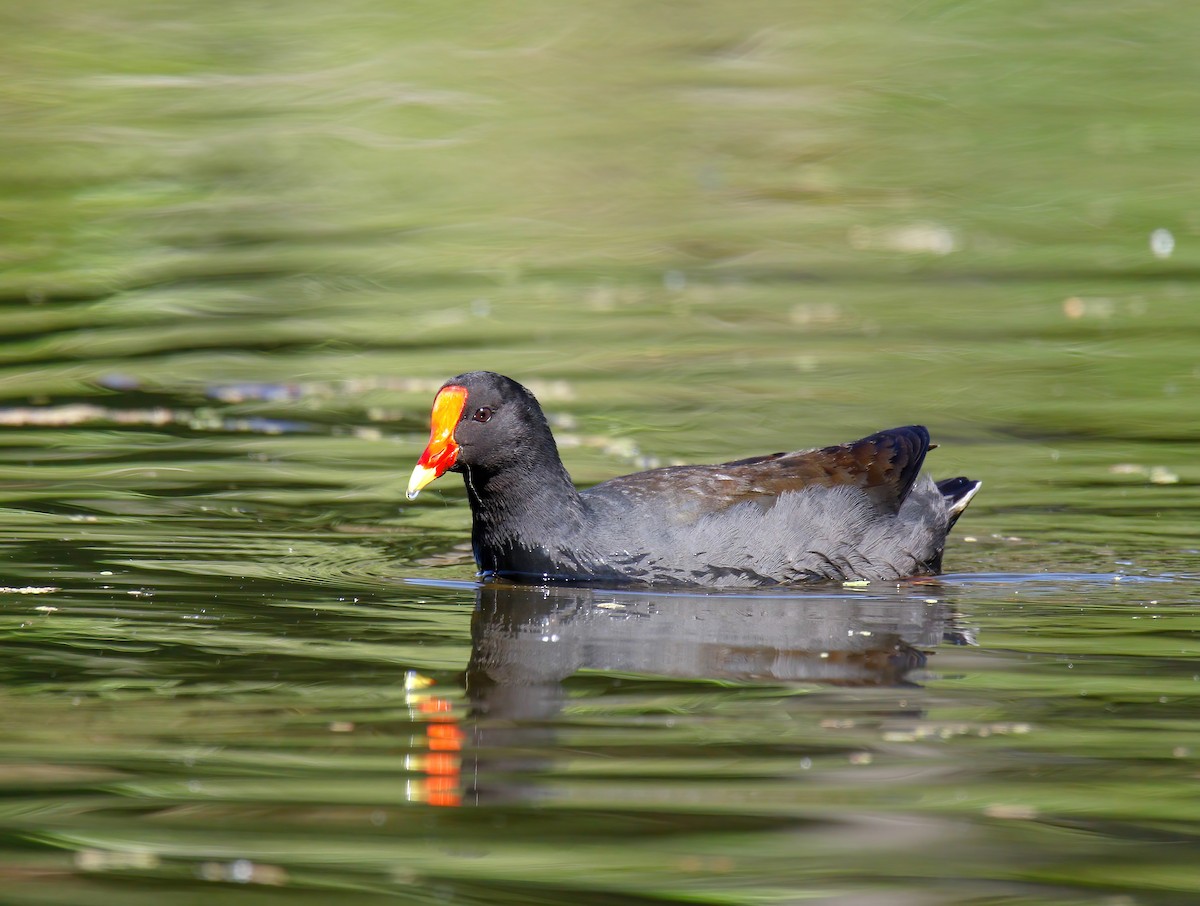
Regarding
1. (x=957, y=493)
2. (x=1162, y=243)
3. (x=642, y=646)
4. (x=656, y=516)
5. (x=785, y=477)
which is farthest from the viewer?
(x=1162, y=243)

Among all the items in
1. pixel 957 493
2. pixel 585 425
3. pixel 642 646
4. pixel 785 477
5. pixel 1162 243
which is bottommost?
pixel 642 646

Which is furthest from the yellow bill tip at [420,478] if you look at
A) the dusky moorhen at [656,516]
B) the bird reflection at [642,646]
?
Answer: the bird reflection at [642,646]

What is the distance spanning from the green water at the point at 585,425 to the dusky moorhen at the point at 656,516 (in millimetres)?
197

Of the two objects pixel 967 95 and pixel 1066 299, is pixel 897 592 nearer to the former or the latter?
pixel 1066 299

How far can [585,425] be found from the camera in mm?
9375

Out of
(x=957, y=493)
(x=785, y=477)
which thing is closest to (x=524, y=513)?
(x=785, y=477)

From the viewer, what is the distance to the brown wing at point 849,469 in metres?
7.03

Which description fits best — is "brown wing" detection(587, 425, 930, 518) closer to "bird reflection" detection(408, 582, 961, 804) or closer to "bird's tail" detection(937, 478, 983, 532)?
"bird's tail" detection(937, 478, 983, 532)

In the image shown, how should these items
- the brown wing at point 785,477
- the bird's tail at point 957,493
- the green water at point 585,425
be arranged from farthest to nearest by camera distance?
the bird's tail at point 957,493, the brown wing at point 785,477, the green water at point 585,425

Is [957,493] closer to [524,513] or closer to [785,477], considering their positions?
[785,477]

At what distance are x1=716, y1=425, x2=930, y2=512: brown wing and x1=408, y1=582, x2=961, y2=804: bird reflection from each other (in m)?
0.52

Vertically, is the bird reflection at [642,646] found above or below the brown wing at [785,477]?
below

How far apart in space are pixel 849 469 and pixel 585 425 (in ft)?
7.85

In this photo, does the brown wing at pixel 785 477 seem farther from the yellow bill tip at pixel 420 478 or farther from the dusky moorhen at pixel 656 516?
the yellow bill tip at pixel 420 478
